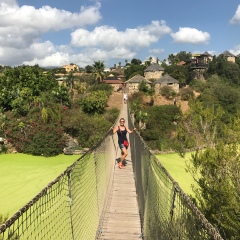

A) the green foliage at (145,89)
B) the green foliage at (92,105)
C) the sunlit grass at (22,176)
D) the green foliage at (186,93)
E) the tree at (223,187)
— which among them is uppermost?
the green foliage at (145,89)

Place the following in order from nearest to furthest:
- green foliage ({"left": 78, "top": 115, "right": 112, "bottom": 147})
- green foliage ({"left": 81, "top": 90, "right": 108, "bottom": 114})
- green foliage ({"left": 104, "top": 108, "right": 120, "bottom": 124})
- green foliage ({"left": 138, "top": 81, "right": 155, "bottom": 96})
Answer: green foliage ({"left": 78, "top": 115, "right": 112, "bottom": 147}) → green foliage ({"left": 104, "top": 108, "right": 120, "bottom": 124}) → green foliage ({"left": 81, "top": 90, "right": 108, "bottom": 114}) → green foliage ({"left": 138, "top": 81, "right": 155, "bottom": 96})

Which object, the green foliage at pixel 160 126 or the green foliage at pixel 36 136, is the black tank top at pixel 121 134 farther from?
the green foliage at pixel 160 126

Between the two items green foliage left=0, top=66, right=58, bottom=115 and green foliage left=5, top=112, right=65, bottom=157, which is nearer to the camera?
green foliage left=5, top=112, right=65, bottom=157

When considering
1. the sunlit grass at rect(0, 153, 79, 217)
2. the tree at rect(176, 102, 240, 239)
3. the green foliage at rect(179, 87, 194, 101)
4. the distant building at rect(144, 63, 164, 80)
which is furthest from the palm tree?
the tree at rect(176, 102, 240, 239)

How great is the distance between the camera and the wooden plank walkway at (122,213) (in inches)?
149

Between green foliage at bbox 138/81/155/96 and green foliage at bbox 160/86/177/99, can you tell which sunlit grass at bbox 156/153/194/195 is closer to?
green foliage at bbox 160/86/177/99

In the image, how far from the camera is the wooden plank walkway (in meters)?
3.80

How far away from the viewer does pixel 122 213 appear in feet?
14.2

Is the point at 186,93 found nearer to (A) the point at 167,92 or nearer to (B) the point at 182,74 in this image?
(A) the point at 167,92

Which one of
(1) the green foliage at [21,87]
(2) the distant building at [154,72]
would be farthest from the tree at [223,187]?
(2) the distant building at [154,72]

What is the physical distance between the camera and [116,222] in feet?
13.3

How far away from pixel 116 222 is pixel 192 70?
3440 cm

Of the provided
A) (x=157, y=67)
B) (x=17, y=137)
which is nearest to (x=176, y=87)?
(x=157, y=67)

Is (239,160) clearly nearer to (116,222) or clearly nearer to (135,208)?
(135,208)
